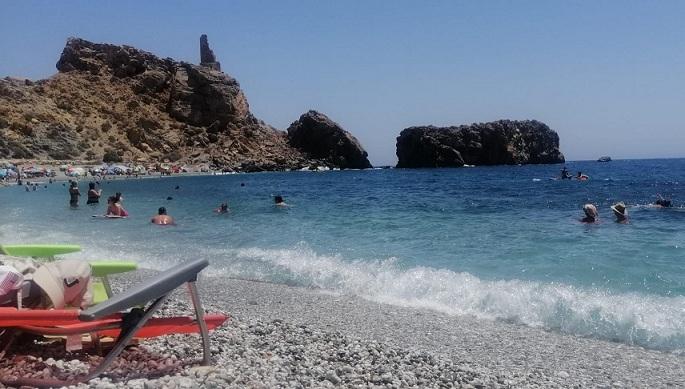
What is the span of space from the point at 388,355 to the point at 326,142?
113 meters

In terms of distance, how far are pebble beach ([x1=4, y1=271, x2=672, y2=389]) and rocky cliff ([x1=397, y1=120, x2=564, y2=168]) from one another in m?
114

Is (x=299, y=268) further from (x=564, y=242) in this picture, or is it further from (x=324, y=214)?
(x=324, y=214)

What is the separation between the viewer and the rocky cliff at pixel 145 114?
84.8m

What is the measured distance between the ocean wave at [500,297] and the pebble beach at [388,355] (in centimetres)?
48

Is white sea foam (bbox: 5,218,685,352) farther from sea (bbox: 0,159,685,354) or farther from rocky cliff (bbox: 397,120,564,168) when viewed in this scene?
rocky cliff (bbox: 397,120,564,168)

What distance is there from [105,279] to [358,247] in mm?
8885

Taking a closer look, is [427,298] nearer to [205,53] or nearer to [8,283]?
[8,283]

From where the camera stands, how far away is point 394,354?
5414mm

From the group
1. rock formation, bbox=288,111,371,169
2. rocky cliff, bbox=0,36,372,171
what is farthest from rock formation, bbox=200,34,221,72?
rock formation, bbox=288,111,371,169

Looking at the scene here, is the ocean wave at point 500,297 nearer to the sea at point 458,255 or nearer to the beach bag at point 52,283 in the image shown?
the sea at point 458,255

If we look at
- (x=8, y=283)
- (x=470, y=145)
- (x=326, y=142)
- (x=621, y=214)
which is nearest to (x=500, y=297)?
(x=8, y=283)

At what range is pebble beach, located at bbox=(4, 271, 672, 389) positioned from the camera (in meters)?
4.59

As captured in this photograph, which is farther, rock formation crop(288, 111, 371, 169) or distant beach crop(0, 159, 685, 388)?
rock formation crop(288, 111, 371, 169)

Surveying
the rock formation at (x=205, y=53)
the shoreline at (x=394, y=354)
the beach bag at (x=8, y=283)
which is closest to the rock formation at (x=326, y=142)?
the rock formation at (x=205, y=53)
